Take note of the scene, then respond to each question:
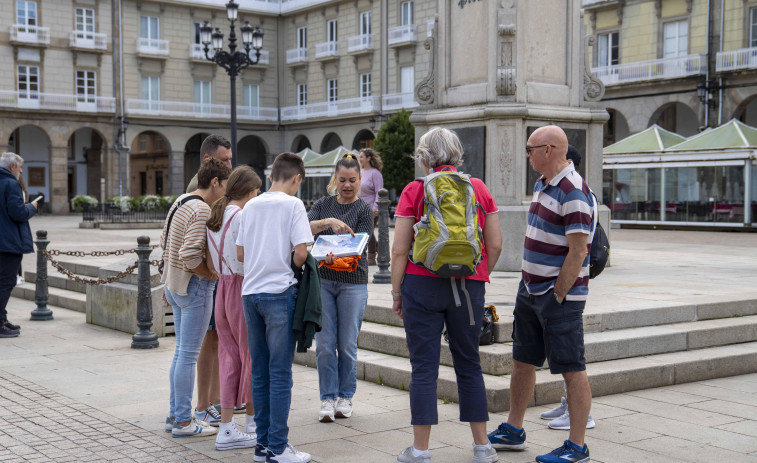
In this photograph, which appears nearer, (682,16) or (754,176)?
(754,176)

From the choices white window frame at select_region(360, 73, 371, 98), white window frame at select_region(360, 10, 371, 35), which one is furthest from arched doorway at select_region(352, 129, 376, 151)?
white window frame at select_region(360, 10, 371, 35)

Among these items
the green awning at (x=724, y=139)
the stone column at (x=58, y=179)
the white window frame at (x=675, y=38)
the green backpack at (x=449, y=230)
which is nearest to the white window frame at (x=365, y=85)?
the white window frame at (x=675, y=38)

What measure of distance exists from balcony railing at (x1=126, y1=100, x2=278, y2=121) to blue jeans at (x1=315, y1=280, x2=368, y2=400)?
41858mm

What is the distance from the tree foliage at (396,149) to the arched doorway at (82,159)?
23.3m

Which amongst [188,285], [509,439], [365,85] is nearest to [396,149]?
[365,85]

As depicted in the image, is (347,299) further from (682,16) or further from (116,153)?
(116,153)

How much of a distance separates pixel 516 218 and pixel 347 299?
436cm

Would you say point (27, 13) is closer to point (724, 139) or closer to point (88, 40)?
point (88, 40)

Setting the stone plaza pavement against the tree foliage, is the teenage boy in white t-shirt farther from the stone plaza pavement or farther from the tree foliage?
the tree foliage

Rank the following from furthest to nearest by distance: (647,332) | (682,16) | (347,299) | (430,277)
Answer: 1. (682,16)
2. (647,332)
3. (347,299)
4. (430,277)

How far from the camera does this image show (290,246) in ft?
16.1

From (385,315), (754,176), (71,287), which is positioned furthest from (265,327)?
(754,176)

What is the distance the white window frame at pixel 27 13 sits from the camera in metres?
42.4

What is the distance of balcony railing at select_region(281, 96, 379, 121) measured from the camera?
43.2m
